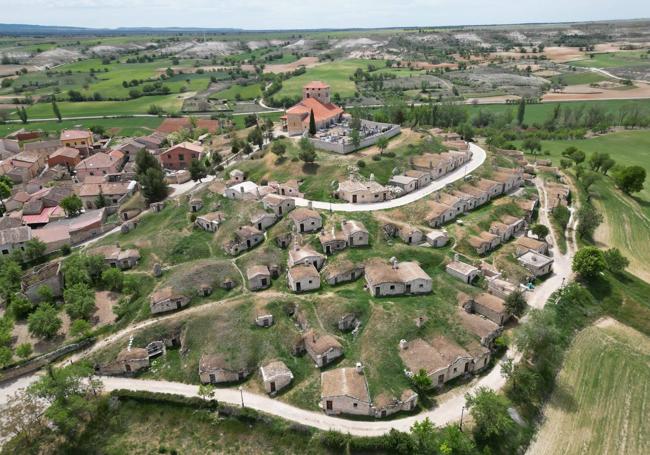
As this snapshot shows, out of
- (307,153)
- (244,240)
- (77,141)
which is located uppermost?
(307,153)

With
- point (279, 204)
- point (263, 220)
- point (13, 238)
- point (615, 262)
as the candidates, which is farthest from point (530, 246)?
point (13, 238)

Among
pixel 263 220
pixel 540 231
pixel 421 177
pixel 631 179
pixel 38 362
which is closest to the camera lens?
pixel 38 362

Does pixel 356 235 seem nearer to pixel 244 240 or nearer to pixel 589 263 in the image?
pixel 244 240

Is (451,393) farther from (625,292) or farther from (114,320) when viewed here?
(114,320)

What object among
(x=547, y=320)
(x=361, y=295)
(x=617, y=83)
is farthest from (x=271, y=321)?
(x=617, y=83)

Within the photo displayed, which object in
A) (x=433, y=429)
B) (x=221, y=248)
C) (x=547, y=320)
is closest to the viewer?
(x=433, y=429)

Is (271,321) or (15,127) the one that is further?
(15,127)

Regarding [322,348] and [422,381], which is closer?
[422,381]

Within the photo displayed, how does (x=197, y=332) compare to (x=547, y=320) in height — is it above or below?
below
